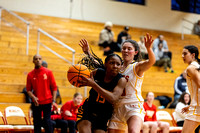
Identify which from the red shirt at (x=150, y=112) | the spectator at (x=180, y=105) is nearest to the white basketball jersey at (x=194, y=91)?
the red shirt at (x=150, y=112)

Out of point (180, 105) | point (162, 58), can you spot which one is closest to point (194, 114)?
point (180, 105)

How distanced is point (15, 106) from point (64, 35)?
583cm

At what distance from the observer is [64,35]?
1363 centimetres

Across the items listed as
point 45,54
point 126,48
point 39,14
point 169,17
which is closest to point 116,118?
point 126,48

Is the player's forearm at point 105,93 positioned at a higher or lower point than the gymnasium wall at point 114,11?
lower

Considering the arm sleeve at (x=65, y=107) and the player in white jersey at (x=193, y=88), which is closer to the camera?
the player in white jersey at (x=193, y=88)

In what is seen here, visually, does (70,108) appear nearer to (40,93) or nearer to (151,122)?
(40,93)

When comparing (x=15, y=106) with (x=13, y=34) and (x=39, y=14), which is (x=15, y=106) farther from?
(x=39, y=14)

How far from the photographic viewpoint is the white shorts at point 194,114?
5.25m

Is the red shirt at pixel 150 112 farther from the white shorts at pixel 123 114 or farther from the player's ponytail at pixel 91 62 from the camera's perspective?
the white shorts at pixel 123 114

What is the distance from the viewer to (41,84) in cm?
737

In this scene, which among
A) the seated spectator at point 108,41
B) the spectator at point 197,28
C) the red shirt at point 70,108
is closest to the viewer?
the red shirt at point 70,108

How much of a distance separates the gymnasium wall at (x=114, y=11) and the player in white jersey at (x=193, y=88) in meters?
10.5

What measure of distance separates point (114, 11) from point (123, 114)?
1258 centimetres
